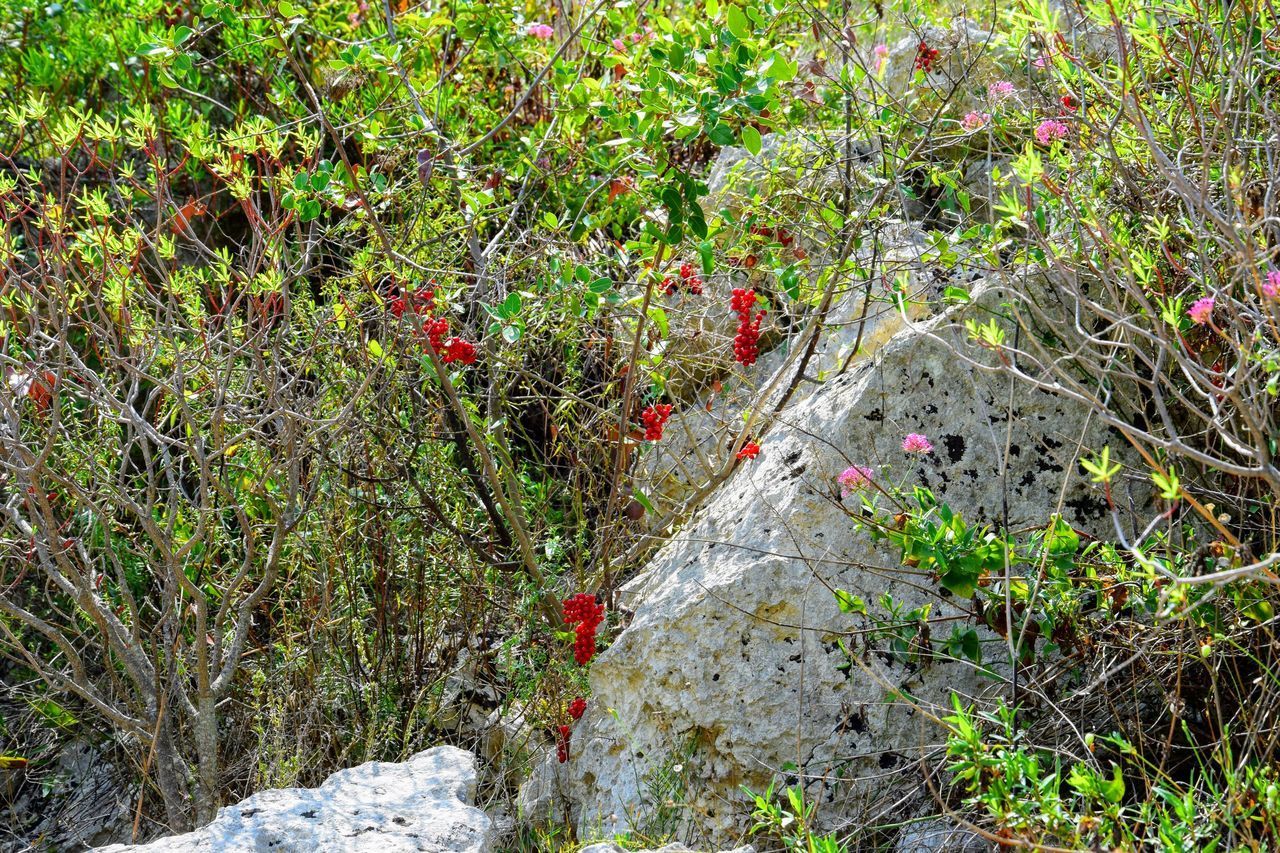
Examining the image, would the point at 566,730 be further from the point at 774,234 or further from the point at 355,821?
the point at 774,234

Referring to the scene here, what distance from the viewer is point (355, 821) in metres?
2.45

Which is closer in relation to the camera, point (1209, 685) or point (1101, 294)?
point (1209, 685)

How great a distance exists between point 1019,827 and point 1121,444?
122 cm

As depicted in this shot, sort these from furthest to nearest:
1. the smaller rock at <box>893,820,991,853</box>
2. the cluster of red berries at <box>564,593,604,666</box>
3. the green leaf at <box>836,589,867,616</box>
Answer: the cluster of red berries at <box>564,593,604,666</box> < the green leaf at <box>836,589,867,616</box> < the smaller rock at <box>893,820,991,853</box>

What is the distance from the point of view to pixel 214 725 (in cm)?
336

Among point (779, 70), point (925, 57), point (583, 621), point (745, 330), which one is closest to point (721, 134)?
point (779, 70)

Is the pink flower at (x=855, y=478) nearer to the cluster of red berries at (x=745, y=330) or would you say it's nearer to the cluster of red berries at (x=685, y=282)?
the cluster of red berries at (x=745, y=330)

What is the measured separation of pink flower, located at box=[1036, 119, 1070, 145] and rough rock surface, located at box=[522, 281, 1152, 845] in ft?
1.33

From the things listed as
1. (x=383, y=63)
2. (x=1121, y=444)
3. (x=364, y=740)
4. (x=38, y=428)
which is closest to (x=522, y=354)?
(x=383, y=63)

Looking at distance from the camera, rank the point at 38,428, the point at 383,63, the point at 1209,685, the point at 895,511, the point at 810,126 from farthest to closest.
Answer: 1. the point at 810,126
2. the point at 38,428
3. the point at 383,63
4. the point at 895,511
5. the point at 1209,685

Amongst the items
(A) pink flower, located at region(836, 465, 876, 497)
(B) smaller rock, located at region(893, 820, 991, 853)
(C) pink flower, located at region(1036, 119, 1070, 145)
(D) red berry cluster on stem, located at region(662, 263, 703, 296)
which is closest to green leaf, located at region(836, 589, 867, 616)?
(A) pink flower, located at region(836, 465, 876, 497)

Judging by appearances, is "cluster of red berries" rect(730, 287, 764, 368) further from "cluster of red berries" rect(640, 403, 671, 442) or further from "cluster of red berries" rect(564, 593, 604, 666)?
"cluster of red berries" rect(564, 593, 604, 666)

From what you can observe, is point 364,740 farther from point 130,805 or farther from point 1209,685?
point 1209,685

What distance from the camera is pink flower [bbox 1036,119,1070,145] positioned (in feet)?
8.99
